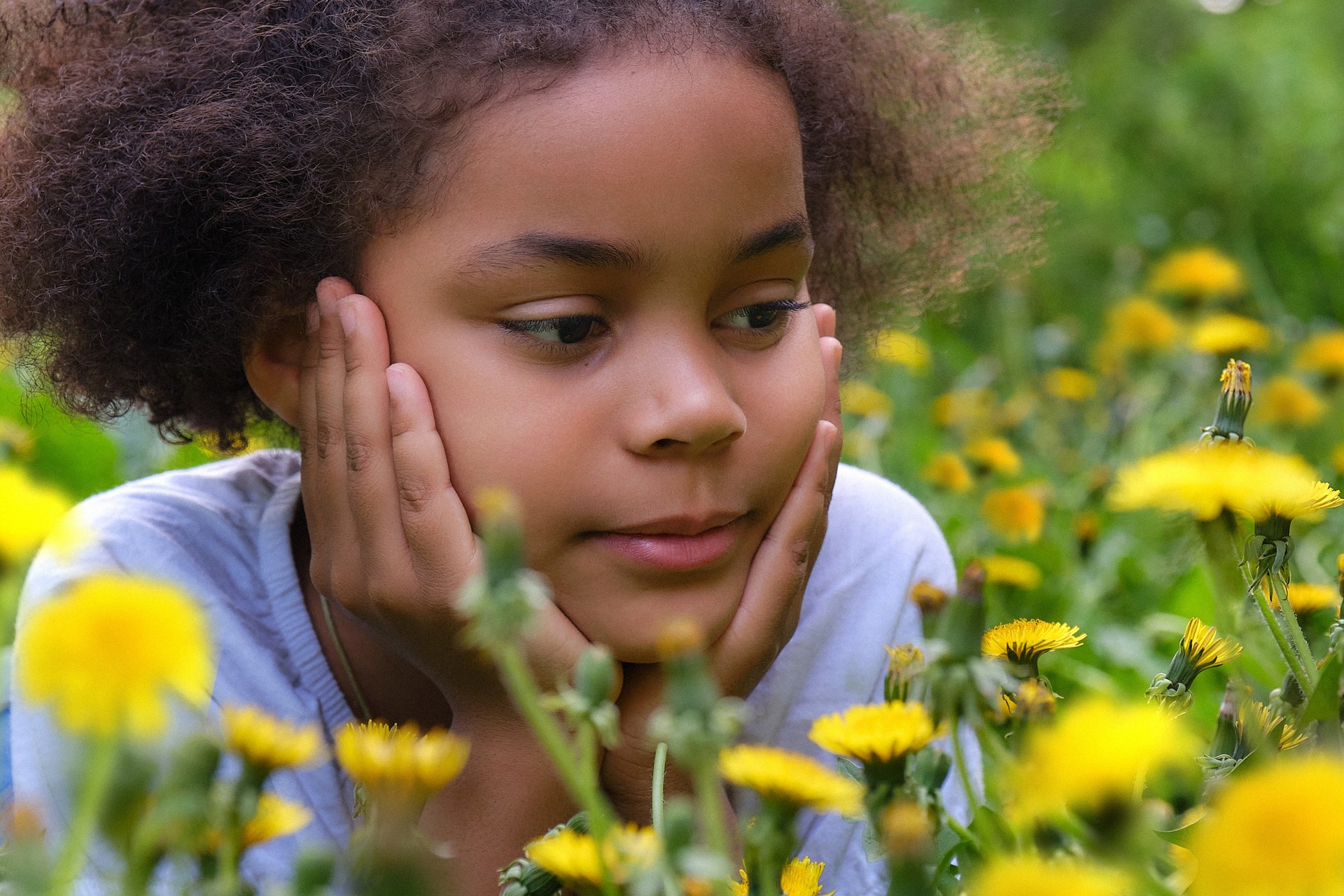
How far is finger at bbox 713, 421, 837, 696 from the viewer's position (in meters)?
1.15

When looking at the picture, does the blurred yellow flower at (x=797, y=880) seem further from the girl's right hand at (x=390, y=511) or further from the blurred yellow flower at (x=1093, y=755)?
the girl's right hand at (x=390, y=511)

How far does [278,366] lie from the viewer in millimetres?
1276

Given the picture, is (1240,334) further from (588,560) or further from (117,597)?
(117,597)

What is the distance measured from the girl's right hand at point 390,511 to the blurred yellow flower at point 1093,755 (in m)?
0.68

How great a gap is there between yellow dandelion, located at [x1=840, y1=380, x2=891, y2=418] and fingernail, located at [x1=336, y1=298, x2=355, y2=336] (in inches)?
45.8

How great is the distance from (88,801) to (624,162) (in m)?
0.72

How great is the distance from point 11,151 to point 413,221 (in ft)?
1.76

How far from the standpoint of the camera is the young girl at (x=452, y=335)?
101 centimetres

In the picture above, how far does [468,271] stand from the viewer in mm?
1038

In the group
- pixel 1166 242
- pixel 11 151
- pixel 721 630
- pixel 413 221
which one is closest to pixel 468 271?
pixel 413 221

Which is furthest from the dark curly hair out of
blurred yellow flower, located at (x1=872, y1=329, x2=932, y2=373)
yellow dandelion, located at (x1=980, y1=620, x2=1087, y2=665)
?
yellow dandelion, located at (x1=980, y1=620, x2=1087, y2=665)

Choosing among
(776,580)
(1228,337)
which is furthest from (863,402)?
(776,580)

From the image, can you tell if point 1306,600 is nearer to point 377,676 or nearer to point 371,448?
point 371,448

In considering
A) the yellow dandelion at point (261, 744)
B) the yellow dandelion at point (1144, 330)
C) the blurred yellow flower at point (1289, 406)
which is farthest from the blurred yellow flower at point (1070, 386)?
the yellow dandelion at point (261, 744)
